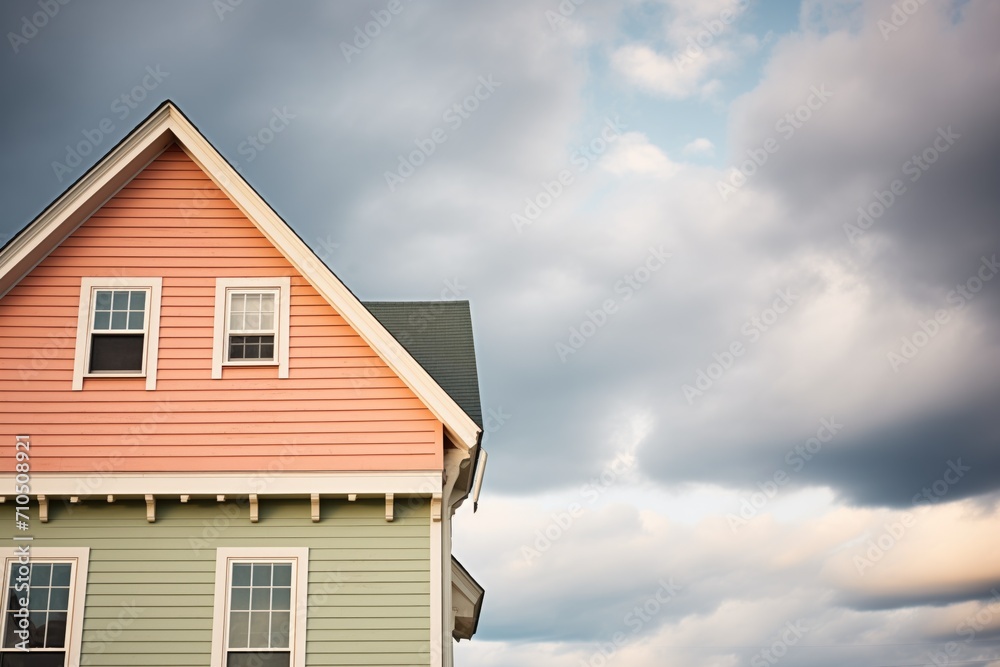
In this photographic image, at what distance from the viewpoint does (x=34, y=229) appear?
1471cm

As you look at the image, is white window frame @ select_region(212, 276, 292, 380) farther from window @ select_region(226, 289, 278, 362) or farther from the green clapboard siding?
the green clapboard siding

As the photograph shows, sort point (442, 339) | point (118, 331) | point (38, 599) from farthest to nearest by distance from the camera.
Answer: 1. point (442, 339)
2. point (118, 331)
3. point (38, 599)

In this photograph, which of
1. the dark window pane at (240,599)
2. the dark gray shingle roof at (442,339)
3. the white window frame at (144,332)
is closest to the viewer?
the dark window pane at (240,599)

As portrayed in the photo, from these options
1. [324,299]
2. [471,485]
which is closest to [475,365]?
[471,485]

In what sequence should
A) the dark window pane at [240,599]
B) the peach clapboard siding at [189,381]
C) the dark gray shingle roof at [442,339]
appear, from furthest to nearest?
the dark gray shingle roof at [442,339], the peach clapboard siding at [189,381], the dark window pane at [240,599]

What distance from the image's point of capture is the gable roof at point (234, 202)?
14.4 meters

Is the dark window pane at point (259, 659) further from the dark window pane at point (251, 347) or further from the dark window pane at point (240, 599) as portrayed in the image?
the dark window pane at point (251, 347)

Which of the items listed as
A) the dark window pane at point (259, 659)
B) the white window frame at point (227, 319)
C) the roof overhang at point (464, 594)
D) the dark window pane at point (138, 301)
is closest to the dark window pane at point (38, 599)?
the dark window pane at point (259, 659)

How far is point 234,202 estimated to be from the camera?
1549cm

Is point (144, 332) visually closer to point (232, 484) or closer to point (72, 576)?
point (232, 484)

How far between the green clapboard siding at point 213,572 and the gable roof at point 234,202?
174 centimetres

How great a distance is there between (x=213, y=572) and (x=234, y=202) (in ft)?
19.0

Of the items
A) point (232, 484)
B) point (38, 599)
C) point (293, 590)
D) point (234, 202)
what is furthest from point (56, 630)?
point (234, 202)

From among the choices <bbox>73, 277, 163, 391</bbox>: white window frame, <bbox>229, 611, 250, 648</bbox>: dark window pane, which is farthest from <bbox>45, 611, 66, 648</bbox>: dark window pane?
<bbox>73, 277, 163, 391</bbox>: white window frame
